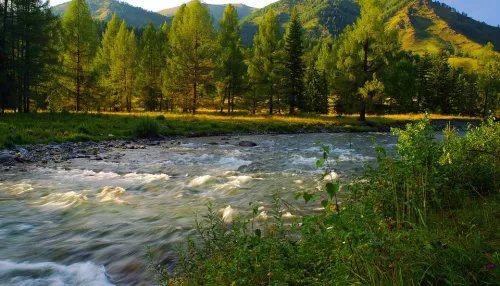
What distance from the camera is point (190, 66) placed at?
3647 cm

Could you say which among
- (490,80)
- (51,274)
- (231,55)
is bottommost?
(51,274)

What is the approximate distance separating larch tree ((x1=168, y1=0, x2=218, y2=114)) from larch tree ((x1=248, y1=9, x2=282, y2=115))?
20.5 feet

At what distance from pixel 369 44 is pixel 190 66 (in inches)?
757

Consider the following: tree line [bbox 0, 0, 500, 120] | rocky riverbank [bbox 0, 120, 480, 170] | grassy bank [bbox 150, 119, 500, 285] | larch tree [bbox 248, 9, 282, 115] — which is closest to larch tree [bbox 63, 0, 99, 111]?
tree line [bbox 0, 0, 500, 120]

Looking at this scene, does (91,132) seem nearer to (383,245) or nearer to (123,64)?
(383,245)

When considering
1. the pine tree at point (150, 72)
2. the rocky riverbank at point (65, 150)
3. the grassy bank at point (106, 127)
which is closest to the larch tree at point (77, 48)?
the grassy bank at point (106, 127)

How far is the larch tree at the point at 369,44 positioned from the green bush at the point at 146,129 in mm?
21796

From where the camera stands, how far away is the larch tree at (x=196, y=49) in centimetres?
3619

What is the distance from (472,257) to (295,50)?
1588 inches

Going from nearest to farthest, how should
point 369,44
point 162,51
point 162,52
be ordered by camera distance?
1. point 369,44
2. point 162,52
3. point 162,51

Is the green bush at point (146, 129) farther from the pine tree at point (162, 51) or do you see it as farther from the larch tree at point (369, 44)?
the pine tree at point (162, 51)

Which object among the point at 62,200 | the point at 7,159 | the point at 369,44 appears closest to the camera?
the point at 62,200

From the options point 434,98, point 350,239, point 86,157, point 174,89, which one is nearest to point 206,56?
point 174,89

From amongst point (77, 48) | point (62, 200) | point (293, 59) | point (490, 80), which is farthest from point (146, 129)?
point (490, 80)
